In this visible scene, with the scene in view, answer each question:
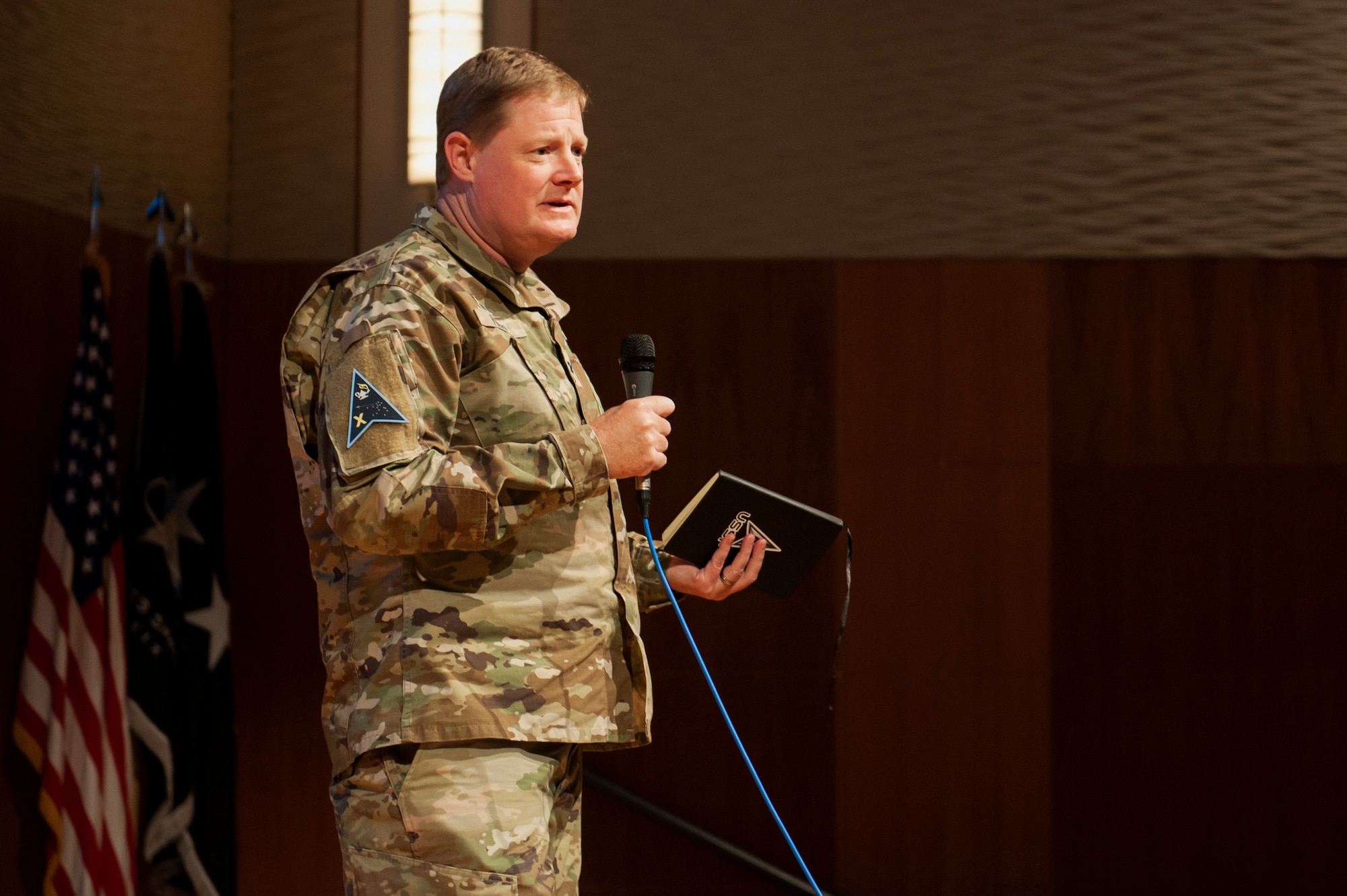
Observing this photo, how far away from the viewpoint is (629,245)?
10.4ft

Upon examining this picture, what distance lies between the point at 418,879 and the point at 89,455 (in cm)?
166

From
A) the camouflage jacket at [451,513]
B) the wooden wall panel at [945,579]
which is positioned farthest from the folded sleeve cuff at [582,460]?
the wooden wall panel at [945,579]

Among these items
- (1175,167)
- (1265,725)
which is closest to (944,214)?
(1175,167)

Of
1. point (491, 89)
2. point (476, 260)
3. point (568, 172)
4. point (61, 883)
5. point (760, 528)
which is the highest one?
point (491, 89)

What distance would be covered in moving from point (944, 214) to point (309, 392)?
2.18m

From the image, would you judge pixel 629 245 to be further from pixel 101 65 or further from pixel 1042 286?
pixel 101 65

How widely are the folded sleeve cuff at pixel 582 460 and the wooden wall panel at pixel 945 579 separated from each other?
1.87 meters

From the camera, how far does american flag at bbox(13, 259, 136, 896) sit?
245 centimetres

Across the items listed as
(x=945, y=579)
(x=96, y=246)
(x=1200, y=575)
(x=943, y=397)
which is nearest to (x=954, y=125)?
(x=943, y=397)

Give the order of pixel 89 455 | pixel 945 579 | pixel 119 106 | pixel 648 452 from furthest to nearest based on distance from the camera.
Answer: pixel 945 579
pixel 119 106
pixel 89 455
pixel 648 452

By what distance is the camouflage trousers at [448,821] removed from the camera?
128 cm

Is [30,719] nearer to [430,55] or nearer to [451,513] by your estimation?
[451,513]

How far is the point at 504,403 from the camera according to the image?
4.53ft

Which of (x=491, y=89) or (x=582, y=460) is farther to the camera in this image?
(x=491, y=89)
